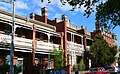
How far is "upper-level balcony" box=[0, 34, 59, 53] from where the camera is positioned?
33.8 metres

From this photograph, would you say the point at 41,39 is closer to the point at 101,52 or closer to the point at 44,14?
the point at 44,14

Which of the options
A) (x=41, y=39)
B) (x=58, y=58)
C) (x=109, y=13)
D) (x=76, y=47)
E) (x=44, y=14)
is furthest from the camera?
(x=44, y=14)

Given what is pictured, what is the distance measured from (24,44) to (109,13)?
66.9 ft

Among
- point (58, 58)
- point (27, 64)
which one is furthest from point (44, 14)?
point (27, 64)

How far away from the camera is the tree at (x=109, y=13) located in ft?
55.5

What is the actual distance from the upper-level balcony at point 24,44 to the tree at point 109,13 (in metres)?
16.5

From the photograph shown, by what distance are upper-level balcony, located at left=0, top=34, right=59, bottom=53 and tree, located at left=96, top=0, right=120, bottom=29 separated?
54.2 feet

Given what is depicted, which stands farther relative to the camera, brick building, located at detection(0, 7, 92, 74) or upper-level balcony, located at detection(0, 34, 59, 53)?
brick building, located at detection(0, 7, 92, 74)

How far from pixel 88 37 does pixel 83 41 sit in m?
2.66

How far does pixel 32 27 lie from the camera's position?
39.3 metres

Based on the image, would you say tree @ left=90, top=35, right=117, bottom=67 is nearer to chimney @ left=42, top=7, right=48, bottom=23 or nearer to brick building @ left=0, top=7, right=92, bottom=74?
brick building @ left=0, top=7, right=92, bottom=74

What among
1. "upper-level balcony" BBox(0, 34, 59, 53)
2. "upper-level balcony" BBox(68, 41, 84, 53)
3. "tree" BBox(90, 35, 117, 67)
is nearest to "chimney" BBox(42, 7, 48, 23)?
A: "upper-level balcony" BBox(68, 41, 84, 53)

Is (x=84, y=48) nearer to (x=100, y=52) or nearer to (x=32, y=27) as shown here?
(x=100, y=52)

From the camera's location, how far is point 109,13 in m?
18.2
